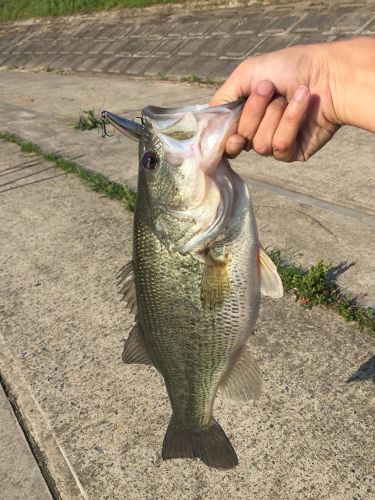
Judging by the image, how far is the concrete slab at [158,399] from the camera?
2.39 meters

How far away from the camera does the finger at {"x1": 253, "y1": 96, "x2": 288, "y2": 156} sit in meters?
1.76

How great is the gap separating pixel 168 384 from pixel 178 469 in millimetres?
773

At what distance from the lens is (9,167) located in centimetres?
675

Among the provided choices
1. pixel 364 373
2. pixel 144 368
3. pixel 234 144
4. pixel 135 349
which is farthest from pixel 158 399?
pixel 234 144

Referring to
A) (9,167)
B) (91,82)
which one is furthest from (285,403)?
(91,82)

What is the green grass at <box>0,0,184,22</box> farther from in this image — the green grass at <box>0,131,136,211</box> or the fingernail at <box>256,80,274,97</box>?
the fingernail at <box>256,80,274,97</box>

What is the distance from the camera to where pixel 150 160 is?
1.71 m

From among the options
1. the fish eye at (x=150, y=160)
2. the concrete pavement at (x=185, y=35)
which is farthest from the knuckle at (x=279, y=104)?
the concrete pavement at (x=185, y=35)

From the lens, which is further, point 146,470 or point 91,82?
point 91,82

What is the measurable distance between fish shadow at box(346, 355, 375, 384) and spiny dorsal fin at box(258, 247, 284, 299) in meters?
1.31

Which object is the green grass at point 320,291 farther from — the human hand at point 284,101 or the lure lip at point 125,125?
the lure lip at point 125,125

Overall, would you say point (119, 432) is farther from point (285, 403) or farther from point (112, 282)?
point (112, 282)

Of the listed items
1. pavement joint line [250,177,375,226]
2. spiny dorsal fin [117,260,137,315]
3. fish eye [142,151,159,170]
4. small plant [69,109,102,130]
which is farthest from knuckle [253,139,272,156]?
small plant [69,109,102,130]

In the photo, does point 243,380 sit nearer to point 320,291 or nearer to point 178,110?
point 178,110
